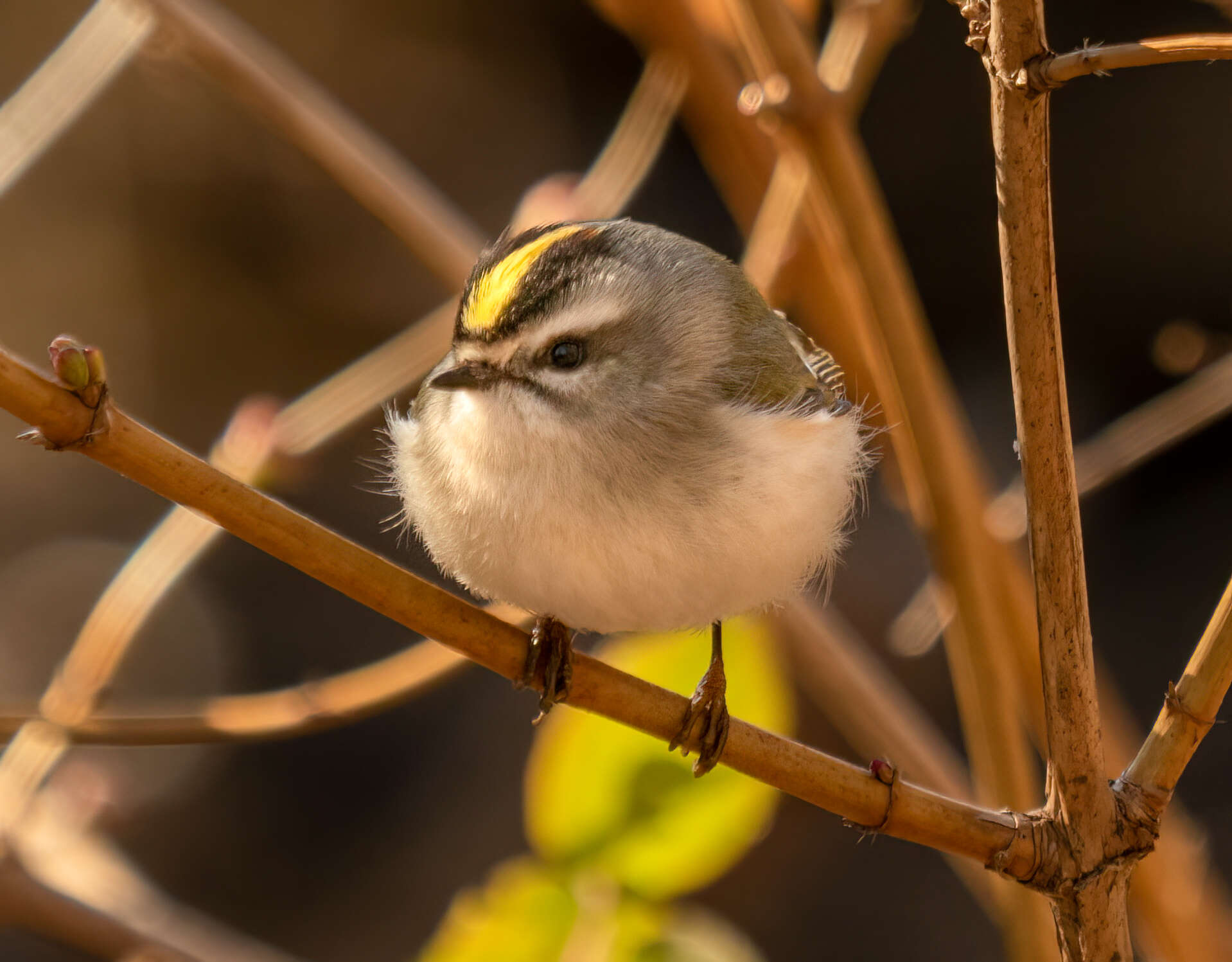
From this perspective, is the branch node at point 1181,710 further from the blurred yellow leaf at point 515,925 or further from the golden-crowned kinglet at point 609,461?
the blurred yellow leaf at point 515,925

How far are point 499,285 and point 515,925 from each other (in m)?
0.61

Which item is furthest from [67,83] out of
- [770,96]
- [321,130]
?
[770,96]

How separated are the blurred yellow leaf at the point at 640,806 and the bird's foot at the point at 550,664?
57 mm

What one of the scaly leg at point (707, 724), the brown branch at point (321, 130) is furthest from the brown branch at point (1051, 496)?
the brown branch at point (321, 130)

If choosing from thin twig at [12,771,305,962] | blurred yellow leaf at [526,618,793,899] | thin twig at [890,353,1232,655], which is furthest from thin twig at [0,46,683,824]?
thin twig at [890,353,1232,655]

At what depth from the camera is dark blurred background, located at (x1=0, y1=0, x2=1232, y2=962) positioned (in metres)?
2.68

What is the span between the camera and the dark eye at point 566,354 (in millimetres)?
1264

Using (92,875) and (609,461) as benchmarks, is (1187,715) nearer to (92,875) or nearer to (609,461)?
(609,461)

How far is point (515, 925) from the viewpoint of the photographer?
1.10 m

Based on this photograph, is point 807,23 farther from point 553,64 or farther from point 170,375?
point 170,375

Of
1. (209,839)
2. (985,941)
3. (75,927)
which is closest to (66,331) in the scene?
(209,839)

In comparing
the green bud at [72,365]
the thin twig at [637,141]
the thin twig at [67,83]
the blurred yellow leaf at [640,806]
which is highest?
the thin twig at [637,141]

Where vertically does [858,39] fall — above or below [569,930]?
above

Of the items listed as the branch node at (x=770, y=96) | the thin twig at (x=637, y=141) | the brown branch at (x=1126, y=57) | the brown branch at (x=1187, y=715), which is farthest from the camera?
the thin twig at (x=637, y=141)
